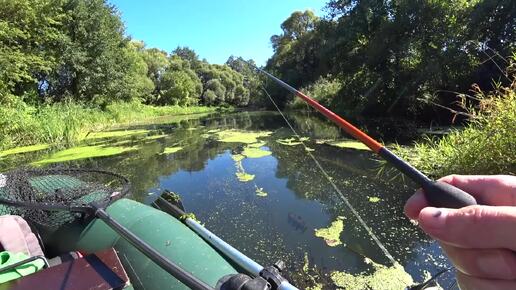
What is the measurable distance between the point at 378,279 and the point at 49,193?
2412mm

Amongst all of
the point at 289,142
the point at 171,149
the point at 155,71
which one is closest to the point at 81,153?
the point at 171,149

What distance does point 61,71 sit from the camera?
18062 millimetres

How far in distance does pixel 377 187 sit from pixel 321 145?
3.71 m

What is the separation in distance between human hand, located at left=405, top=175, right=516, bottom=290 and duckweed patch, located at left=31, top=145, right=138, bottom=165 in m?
7.89

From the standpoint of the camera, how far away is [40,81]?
17.5 metres

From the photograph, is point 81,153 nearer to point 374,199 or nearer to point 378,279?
point 374,199

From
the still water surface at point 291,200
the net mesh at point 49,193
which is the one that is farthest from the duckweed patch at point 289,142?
the net mesh at point 49,193

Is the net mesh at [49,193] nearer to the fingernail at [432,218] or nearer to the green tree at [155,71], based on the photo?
the fingernail at [432,218]

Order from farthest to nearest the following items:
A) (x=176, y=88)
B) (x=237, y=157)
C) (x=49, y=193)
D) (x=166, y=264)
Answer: (x=176, y=88), (x=237, y=157), (x=49, y=193), (x=166, y=264)

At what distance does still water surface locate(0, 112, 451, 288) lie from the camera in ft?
10.5

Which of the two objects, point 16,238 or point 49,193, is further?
point 49,193

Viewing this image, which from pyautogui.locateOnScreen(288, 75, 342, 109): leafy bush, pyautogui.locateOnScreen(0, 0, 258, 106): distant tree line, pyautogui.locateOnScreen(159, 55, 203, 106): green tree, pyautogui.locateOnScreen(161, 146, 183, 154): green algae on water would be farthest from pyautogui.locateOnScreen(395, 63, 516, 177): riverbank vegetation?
pyautogui.locateOnScreen(159, 55, 203, 106): green tree

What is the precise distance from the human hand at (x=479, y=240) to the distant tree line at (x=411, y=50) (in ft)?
26.6

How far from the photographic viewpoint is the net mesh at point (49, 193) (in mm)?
2311
